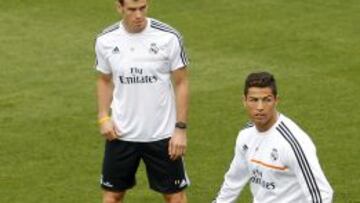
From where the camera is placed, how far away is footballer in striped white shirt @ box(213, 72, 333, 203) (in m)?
6.95

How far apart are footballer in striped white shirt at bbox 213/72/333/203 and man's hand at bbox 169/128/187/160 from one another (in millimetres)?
1450

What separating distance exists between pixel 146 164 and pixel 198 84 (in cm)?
517

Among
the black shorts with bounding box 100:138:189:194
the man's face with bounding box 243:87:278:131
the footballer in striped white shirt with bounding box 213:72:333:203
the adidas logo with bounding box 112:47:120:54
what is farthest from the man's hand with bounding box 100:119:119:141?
the man's face with bounding box 243:87:278:131

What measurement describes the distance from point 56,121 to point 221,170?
251cm

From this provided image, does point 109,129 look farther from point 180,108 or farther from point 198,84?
point 198,84

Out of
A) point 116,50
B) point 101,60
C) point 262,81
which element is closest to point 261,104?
point 262,81

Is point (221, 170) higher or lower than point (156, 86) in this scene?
lower

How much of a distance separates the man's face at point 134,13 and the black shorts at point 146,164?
1.00 meters

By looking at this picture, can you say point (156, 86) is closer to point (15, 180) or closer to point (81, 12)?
point (15, 180)

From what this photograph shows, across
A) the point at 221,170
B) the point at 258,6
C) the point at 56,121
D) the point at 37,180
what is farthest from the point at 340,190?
the point at 258,6

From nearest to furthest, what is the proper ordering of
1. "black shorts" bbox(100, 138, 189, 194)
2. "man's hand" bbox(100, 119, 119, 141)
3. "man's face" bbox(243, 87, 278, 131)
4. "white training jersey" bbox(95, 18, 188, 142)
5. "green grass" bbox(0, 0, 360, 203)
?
"man's face" bbox(243, 87, 278, 131), "white training jersey" bbox(95, 18, 188, 142), "man's hand" bbox(100, 119, 119, 141), "black shorts" bbox(100, 138, 189, 194), "green grass" bbox(0, 0, 360, 203)

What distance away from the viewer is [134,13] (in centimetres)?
863

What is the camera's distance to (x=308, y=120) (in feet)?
41.8

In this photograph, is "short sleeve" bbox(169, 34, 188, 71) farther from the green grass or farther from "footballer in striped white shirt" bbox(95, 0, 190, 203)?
the green grass
